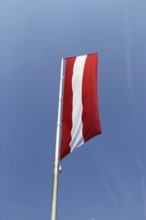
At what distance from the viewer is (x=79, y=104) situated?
39.1 feet

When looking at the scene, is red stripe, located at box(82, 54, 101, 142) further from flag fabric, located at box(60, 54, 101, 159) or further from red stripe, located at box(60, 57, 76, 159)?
red stripe, located at box(60, 57, 76, 159)

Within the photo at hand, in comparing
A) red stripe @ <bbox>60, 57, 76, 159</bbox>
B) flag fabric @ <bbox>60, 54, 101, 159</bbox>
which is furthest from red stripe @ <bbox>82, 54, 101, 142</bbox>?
red stripe @ <bbox>60, 57, 76, 159</bbox>

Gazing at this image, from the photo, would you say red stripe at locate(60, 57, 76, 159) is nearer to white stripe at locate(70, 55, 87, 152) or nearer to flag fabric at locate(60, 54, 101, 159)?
flag fabric at locate(60, 54, 101, 159)

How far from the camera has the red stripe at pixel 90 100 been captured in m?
11.2

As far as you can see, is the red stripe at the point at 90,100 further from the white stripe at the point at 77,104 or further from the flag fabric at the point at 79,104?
the white stripe at the point at 77,104

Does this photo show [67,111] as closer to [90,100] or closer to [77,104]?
[77,104]

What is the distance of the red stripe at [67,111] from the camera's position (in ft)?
36.9

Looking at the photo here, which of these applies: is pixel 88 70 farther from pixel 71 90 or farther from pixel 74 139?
pixel 74 139

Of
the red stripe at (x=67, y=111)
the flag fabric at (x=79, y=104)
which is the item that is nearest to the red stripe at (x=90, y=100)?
the flag fabric at (x=79, y=104)

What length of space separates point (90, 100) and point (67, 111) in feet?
3.02

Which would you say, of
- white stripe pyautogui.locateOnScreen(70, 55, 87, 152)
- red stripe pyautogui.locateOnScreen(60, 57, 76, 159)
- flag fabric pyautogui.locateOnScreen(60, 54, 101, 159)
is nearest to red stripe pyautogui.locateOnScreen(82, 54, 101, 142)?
flag fabric pyautogui.locateOnScreen(60, 54, 101, 159)

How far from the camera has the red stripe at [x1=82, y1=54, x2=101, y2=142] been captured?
1125 cm

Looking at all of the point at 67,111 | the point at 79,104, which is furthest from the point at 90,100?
the point at 67,111

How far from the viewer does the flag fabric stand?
36.9 ft
